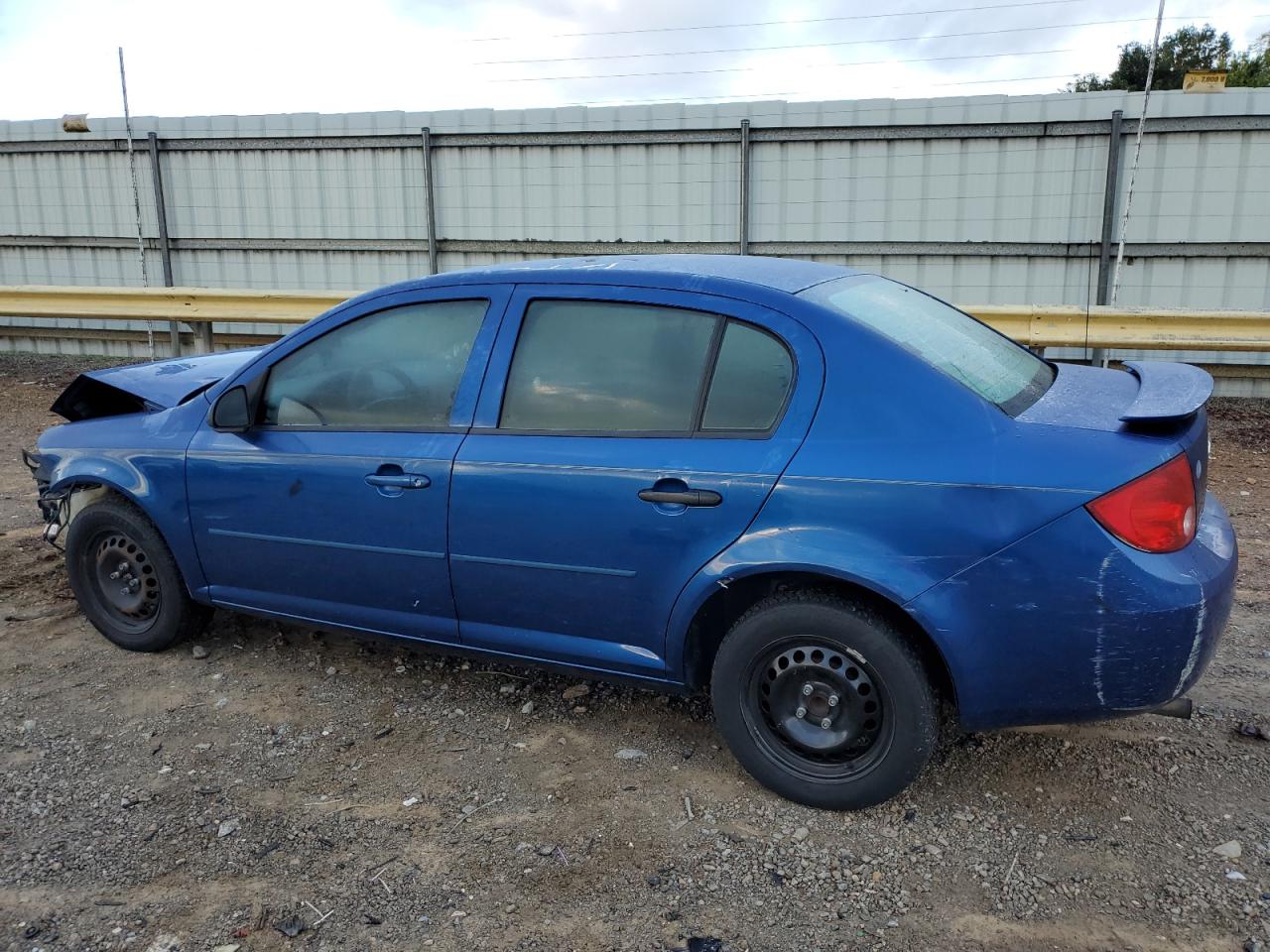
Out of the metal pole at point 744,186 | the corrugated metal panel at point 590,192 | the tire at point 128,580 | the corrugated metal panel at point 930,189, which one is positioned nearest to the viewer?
the tire at point 128,580

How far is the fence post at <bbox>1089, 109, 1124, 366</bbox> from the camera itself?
9.33 metres

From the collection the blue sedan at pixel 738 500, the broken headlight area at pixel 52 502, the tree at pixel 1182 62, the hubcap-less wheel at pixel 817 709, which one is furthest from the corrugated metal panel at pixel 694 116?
the tree at pixel 1182 62

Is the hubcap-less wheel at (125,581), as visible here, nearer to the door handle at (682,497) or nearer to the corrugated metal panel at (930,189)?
the door handle at (682,497)

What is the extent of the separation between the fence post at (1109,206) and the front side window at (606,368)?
7.19m

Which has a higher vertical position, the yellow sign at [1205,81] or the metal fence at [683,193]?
the yellow sign at [1205,81]

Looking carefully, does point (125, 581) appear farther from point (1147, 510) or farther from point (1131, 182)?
point (1131, 182)

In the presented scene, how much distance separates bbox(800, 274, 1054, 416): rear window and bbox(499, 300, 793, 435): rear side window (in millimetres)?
298

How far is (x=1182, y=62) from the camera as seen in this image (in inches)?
1227

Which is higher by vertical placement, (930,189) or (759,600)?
(930,189)

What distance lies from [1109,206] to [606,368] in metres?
7.98

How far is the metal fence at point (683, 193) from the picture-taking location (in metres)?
9.42

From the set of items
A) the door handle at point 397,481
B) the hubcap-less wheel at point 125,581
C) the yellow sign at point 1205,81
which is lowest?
the hubcap-less wheel at point 125,581

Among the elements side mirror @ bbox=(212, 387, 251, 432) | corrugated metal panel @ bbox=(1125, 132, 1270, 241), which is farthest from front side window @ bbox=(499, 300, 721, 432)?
corrugated metal panel @ bbox=(1125, 132, 1270, 241)

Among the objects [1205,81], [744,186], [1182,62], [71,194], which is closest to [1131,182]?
[1205,81]
